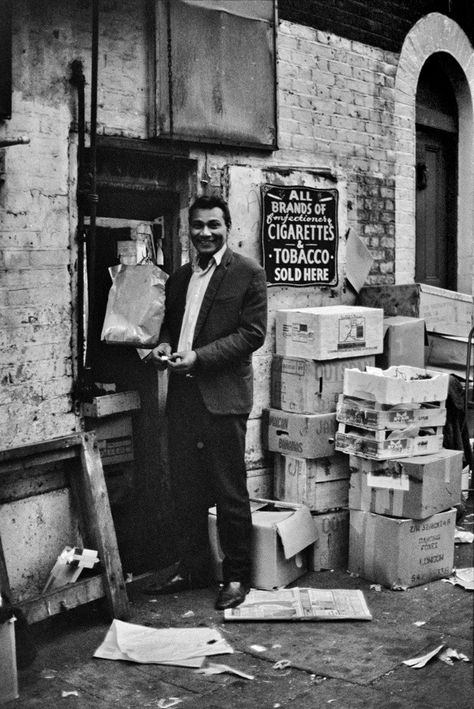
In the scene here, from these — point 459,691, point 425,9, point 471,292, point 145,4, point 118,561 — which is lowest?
point 459,691

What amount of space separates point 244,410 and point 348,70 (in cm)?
304

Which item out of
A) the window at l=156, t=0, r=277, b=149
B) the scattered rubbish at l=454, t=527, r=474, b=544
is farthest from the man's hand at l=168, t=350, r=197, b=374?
the scattered rubbish at l=454, t=527, r=474, b=544

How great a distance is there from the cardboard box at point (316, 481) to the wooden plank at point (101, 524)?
137 cm

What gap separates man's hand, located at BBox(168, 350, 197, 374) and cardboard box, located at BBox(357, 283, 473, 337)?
233 centimetres

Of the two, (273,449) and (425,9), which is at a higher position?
(425,9)

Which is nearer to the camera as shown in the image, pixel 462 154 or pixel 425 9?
pixel 425 9

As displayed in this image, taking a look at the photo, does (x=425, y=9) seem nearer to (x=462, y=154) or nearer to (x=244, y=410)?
(x=462, y=154)

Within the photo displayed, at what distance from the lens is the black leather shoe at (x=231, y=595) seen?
186 inches

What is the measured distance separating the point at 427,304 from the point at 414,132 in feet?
4.94

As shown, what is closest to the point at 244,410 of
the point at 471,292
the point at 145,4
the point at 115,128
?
the point at 115,128

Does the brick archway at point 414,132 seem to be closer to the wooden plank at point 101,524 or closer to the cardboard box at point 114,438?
the cardboard box at point 114,438

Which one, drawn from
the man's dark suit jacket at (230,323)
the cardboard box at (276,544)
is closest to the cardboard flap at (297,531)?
the cardboard box at (276,544)

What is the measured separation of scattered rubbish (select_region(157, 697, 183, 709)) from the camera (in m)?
3.67

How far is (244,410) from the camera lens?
4812 millimetres
